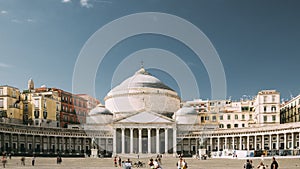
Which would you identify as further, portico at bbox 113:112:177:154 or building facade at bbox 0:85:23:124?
portico at bbox 113:112:177:154

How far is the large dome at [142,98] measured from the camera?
113875 millimetres

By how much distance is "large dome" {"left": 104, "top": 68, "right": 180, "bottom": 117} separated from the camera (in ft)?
374

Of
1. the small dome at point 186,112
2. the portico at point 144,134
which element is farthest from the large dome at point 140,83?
the portico at point 144,134

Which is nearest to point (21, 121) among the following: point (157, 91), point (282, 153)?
point (157, 91)

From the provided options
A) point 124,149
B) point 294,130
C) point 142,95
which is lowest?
point 124,149

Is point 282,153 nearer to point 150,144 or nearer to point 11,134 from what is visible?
point 150,144

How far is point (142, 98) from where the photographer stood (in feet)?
376

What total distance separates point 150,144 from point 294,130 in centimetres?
3467

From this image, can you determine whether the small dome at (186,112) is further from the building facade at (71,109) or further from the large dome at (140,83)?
the building facade at (71,109)

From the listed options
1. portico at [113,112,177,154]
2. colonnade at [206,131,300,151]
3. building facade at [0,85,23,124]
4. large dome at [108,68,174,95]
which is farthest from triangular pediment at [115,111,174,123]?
building facade at [0,85,23,124]

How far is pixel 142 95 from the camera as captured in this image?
115 meters

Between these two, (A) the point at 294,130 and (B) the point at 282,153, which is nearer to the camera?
(B) the point at 282,153

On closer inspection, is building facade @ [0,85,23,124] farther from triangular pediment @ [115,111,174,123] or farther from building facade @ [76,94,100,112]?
building facade @ [76,94,100,112]

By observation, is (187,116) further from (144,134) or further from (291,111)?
(291,111)
